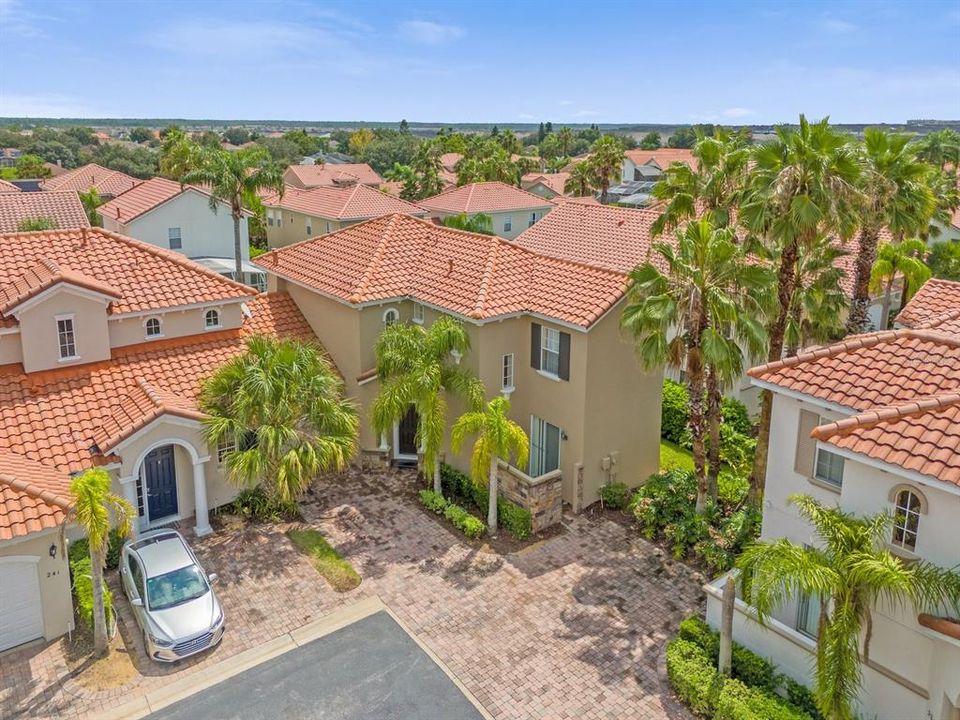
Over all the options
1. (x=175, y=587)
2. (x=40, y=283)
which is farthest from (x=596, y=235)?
(x=175, y=587)

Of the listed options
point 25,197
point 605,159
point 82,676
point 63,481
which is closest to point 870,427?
point 82,676

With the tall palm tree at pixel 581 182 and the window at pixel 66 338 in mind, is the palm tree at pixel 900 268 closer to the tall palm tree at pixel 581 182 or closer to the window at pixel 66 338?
the window at pixel 66 338

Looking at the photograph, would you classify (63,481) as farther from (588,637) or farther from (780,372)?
(780,372)

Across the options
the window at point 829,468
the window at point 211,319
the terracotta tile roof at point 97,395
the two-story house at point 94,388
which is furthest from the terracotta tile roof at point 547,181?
the window at point 829,468

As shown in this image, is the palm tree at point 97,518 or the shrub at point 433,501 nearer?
the palm tree at point 97,518

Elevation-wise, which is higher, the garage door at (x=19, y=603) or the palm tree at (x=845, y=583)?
the palm tree at (x=845, y=583)

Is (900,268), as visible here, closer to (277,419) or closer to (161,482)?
(277,419)
